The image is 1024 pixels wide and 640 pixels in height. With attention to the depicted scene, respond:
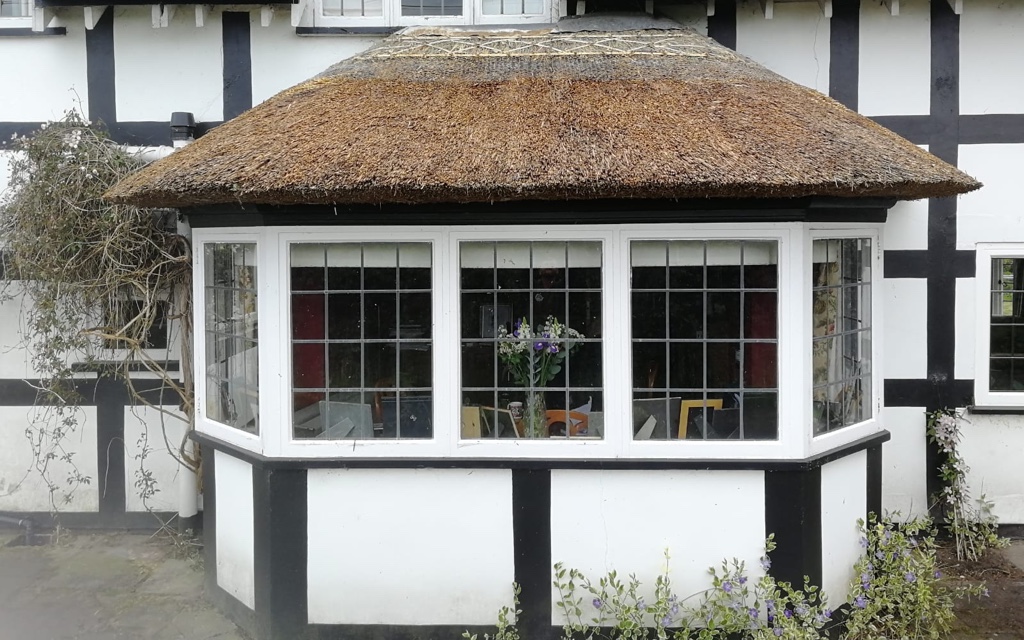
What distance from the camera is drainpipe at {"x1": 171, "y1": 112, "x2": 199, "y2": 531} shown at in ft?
17.7

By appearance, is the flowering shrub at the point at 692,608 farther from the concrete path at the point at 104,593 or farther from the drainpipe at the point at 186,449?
the drainpipe at the point at 186,449

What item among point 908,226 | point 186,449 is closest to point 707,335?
point 908,226

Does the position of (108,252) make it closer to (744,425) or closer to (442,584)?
(442,584)

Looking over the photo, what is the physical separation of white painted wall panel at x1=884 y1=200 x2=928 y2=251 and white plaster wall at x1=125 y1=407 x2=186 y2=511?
17.5 ft

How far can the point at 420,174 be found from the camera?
3643 mm

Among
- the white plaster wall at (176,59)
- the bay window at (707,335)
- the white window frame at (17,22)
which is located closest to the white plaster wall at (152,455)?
the white plaster wall at (176,59)

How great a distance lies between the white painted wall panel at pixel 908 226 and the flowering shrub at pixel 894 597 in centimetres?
200

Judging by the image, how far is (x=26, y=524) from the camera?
5664mm

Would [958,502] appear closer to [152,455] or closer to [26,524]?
[152,455]

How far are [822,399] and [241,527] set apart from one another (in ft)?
11.0

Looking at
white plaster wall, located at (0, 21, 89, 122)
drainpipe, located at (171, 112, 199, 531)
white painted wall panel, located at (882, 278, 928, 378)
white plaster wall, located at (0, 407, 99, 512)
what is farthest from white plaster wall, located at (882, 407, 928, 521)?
white plaster wall, located at (0, 21, 89, 122)

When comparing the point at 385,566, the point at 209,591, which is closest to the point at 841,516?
the point at 385,566

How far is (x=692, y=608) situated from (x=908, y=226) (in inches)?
124

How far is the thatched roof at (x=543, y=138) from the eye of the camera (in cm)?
362
